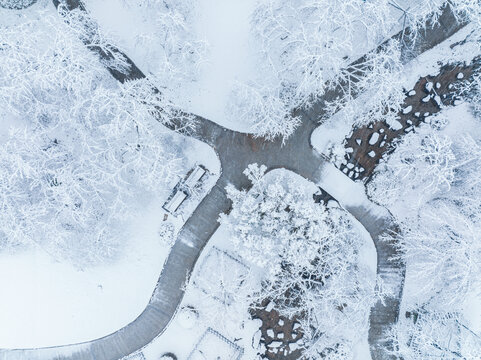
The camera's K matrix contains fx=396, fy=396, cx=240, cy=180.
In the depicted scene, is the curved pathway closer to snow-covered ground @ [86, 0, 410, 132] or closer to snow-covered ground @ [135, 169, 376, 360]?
snow-covered ground @ [135, 169, 376, 360]

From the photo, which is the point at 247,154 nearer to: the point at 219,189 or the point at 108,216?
the point at 219,189

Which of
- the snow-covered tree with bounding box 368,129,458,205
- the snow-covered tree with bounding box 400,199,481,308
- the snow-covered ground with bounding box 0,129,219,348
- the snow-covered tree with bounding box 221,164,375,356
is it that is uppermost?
the snow-covered tree with bounding box 368,129,458,205

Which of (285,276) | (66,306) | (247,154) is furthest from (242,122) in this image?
(66,306)

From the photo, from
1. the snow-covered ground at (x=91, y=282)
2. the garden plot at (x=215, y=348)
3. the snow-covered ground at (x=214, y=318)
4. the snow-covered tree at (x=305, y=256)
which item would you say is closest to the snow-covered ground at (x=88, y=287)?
the snow-covered ground at (x=91, y=282)

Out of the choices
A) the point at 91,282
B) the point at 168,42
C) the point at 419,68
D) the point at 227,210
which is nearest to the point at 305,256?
the point at 227,210

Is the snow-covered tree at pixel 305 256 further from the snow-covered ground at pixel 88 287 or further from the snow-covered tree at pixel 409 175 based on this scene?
the snow-covered ground at pixel 88 287

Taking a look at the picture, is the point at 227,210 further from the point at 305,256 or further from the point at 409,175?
the point at 409,175

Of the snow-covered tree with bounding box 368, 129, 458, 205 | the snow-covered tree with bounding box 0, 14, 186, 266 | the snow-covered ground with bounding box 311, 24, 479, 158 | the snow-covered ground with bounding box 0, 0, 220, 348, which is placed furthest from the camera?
the snow-covered ground with bounding box 311, 24, 479, 158

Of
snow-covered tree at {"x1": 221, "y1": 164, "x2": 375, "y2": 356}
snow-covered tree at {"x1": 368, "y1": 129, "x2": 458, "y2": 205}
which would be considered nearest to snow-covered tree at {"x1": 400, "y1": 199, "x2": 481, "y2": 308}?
snow-covered tree at {"x1": 368, "y1": 129, "x2": 458, "y2": 205}
